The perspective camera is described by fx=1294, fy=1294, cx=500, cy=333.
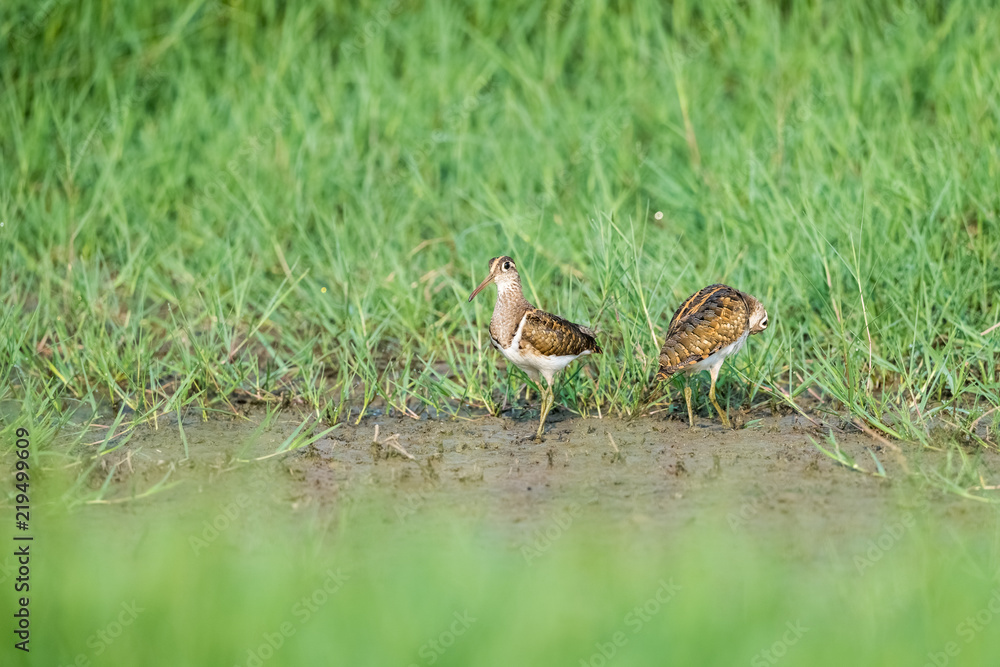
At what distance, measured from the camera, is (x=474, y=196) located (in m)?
7.22

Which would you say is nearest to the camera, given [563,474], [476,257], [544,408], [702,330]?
[563,474]

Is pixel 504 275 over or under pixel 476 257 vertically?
over

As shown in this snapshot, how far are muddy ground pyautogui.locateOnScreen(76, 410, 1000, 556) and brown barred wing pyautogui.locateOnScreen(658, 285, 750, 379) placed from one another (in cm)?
37

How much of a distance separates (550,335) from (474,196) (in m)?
2.51

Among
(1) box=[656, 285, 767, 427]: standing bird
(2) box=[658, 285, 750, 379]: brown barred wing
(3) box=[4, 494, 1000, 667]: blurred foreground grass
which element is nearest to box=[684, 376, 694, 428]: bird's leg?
(1) box=[656, 285, 767, 427]: standing bird

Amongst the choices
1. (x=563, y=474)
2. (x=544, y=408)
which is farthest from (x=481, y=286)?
(x=563, y=474)

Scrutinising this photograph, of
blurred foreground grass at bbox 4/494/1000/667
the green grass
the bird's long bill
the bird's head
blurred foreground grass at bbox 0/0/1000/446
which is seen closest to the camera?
blurred foreground grass at bbox 4/494/1000/667

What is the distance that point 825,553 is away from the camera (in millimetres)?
3818

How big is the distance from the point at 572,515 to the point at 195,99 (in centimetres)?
471

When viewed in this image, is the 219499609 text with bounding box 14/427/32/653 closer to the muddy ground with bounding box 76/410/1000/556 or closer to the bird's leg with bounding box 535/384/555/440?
the muddy ground with bounding box 76/410/1000/556

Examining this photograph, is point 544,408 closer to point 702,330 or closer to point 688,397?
point 688,397

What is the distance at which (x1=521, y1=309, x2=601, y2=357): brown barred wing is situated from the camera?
4.85m

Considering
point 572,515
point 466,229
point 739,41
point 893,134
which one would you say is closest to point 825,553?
point 572,515

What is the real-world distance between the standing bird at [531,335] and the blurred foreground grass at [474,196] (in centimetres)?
32
